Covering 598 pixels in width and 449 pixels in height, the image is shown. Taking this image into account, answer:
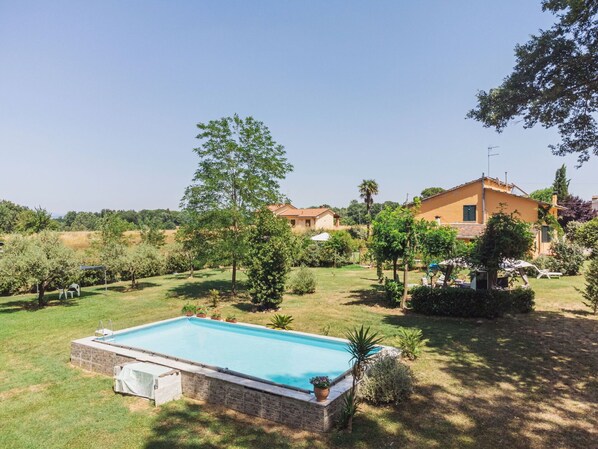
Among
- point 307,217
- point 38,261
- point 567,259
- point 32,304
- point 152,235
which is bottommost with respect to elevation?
point 32,304

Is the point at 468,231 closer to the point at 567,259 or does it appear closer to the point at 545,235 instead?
the point at 567,259

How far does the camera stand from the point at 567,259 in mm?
30188

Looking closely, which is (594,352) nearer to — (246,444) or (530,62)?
(530,62)

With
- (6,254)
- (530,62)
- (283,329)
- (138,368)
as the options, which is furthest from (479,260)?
(6,254)

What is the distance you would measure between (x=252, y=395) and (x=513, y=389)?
706cm

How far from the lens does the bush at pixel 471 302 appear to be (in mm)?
17516

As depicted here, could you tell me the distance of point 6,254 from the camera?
20.8 m

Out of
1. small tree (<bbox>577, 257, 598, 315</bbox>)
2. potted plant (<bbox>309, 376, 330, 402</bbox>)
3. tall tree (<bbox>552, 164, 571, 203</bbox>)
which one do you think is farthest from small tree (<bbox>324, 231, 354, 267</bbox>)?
tall tree (<bbox>552, 164, 571, 203</bbox>)

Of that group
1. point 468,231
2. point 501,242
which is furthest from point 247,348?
point 468,231

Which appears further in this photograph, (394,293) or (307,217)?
(307,217)

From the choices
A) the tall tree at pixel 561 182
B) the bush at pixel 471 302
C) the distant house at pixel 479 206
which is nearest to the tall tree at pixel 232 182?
the bush at pixel 471 302

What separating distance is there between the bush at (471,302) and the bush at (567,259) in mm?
15402

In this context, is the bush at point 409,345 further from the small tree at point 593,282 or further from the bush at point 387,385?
the small tree at point 593,282

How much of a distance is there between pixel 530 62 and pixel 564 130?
3.13m
